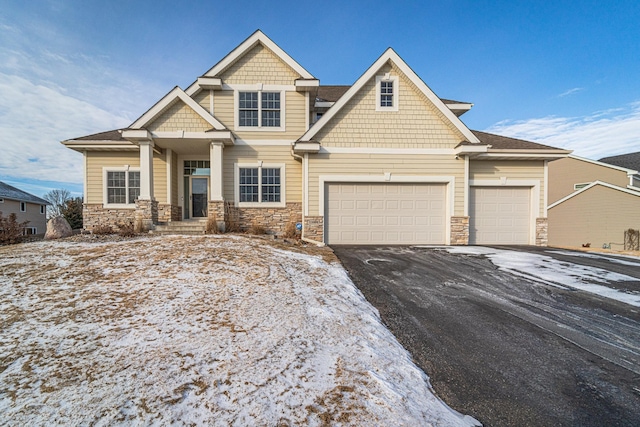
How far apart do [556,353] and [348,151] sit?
8155mm

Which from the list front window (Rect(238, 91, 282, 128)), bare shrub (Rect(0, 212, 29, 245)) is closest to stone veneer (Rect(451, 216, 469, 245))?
front window (Rect(238, 91, 282, 128))

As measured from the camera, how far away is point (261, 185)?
1106 centimetres

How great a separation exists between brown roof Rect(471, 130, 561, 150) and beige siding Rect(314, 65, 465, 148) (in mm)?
2000

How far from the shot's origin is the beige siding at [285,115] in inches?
434

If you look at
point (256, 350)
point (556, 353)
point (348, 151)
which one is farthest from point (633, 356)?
point (348, 151)

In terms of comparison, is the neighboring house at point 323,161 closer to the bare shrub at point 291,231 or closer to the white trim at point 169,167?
the white trim at point 169,167

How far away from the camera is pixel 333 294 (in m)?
4.34

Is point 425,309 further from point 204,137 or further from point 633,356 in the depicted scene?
point 204,137

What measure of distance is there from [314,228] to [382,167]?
339 cm

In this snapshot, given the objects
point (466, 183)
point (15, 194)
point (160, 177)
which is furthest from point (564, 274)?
point (15, 194)

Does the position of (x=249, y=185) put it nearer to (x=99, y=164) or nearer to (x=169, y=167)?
(x=169, y=167)

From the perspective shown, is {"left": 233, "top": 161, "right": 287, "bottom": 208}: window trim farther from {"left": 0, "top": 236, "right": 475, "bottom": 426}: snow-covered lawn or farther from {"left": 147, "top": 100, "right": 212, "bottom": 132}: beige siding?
{"left": 0, "top": 236, "right": 475, "bottom": 426}: snow-covered lawn

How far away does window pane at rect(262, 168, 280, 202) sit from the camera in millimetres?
11086

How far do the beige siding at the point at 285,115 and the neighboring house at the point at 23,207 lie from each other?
21008 millimetres
